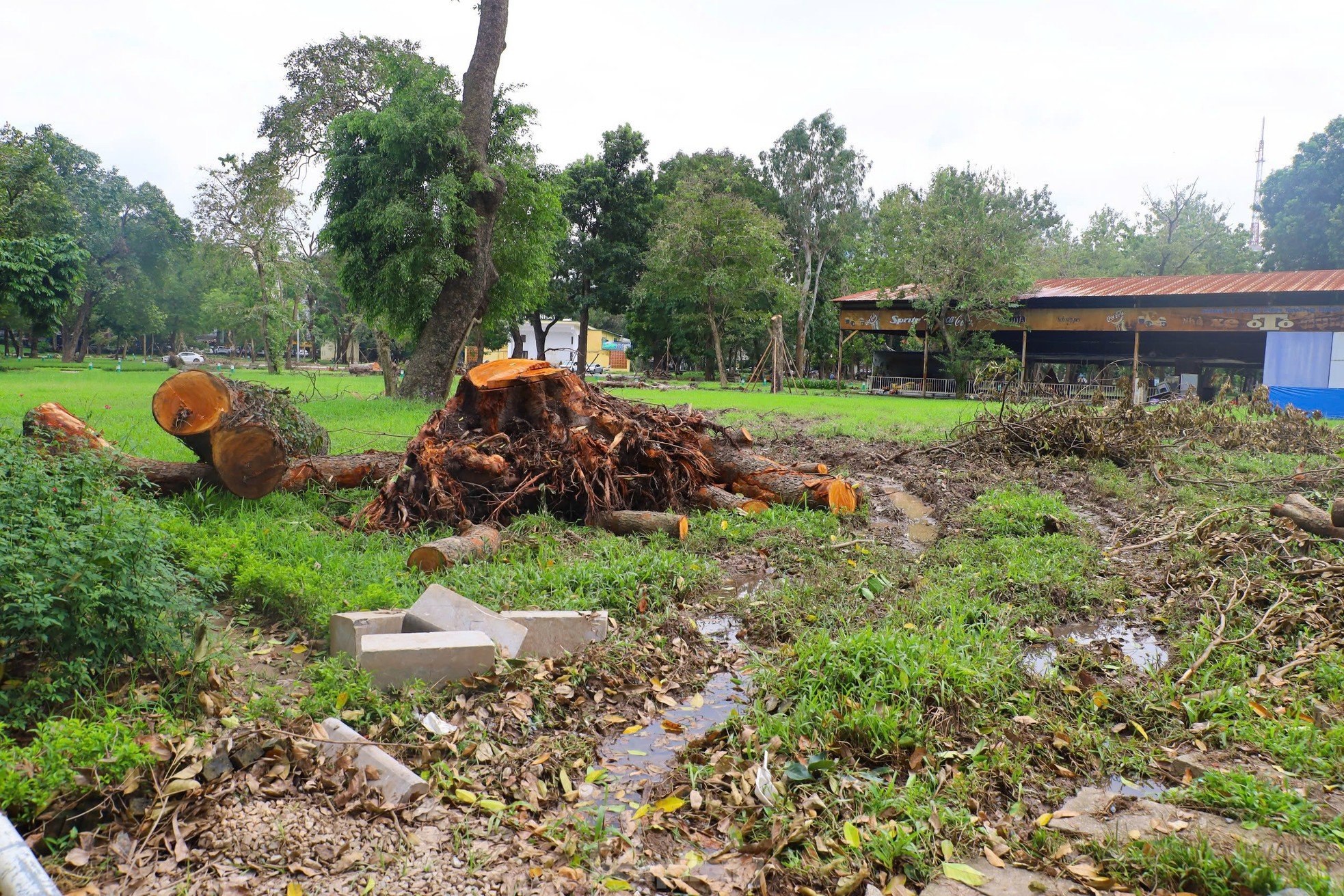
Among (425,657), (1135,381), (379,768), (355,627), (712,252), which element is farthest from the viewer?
(712,252)

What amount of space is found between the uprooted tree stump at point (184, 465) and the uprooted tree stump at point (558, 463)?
871 mm

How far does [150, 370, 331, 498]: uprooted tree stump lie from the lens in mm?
6953

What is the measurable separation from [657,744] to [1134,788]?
210 centimetres

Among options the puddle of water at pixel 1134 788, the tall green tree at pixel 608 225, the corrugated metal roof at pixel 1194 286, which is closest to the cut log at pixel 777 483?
the puddle of water at pixel 1134 788

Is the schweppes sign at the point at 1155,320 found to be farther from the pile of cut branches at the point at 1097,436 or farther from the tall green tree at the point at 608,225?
the pile of cut branches at the point at 1097,436

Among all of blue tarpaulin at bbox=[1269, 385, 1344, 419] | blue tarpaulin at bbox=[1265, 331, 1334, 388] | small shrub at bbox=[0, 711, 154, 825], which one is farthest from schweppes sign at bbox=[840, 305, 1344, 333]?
small shrub at bbox=[0, 711, 154, 825]

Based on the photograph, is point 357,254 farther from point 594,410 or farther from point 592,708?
point 592,708

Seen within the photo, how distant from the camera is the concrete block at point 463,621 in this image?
15.2ft

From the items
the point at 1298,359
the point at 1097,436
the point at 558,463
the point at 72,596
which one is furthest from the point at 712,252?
the point at 72,596

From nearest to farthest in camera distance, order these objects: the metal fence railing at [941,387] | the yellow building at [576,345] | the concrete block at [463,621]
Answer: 1. the concrete block at [463,621]
2. the metal fence railing at [941,387]
3. the yellow building at [576,345]

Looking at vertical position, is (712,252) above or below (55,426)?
above

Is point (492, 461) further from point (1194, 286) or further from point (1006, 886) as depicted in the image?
point (1194, 286)

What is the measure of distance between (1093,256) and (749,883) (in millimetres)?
70168

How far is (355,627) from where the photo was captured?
4387 mm
